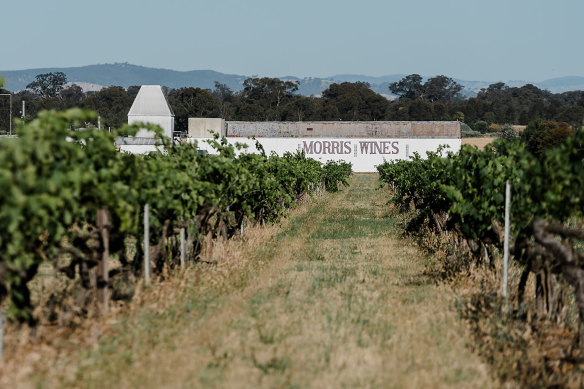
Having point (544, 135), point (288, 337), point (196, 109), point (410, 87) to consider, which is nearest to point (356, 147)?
point (544, 135)

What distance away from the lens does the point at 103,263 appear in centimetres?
802

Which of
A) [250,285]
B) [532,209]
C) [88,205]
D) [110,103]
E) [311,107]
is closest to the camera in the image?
[88,205]

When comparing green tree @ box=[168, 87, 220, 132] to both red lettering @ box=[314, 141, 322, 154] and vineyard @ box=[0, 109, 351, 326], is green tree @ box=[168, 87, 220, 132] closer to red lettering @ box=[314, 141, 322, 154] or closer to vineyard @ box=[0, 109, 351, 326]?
red lettering @ box=[314, 141, 322, 154]

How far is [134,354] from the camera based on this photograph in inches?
267

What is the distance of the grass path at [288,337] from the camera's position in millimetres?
6387

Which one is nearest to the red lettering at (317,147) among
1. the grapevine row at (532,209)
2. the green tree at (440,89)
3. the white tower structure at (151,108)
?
the white tower structure at (151,108)

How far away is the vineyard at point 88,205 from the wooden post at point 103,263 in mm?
10

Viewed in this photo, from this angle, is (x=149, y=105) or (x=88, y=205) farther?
(x=149, y=105)

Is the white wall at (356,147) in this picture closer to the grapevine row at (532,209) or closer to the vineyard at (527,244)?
the grapevine row at (532,209)

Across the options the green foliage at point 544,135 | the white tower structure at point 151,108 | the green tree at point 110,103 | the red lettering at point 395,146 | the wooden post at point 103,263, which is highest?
the green tree at point 110,103

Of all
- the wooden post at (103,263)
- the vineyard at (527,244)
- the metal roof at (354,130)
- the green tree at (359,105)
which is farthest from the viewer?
the green tree at (359,105)

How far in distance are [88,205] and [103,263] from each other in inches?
42.2

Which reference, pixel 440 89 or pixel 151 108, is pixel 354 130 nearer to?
pixel 151 108

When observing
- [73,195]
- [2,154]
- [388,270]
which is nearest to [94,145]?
[73,195]
